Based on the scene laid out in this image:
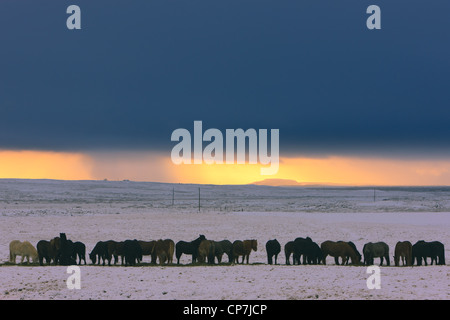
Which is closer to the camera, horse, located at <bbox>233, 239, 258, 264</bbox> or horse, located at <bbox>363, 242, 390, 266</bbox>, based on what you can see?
horse, located at <bbox>363, 242, 390, 266</bbox>

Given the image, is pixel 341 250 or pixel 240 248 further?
pixel 240 248

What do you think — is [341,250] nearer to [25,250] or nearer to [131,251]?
[131,251]

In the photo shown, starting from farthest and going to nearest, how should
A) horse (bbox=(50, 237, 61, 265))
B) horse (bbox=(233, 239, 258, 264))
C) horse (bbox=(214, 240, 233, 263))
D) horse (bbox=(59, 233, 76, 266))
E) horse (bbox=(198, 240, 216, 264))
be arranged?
horse (bbox=(233, 239, 258, 264)) → horse (bbox=(214, 240, 233, 263)) → horse (bbox=(198, 240, 216, 264)) → horse (bbox=(50, 237, 61, 265)) → horse (bbox=(59, 233, 76, 266))

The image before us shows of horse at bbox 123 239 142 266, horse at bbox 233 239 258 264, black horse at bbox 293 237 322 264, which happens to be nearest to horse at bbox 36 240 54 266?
horse at bbox 123 239 142 266

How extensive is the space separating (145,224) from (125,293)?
78.7ft

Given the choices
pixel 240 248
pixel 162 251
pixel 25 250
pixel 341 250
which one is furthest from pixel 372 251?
pixel 25 250

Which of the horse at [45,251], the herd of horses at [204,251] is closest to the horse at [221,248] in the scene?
the herd of horses at [204,251]

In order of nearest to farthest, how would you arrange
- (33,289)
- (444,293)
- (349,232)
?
(444,293) < (33,289) < (349,232)

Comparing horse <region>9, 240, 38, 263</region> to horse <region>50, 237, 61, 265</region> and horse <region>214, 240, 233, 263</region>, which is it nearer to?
horse <region>50, 237, 61, 265</region>

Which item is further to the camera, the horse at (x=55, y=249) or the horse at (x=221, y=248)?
the horse at (x=221, y=248)

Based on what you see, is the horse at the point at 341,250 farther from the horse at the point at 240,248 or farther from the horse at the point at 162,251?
the horse at the point at 162,251
